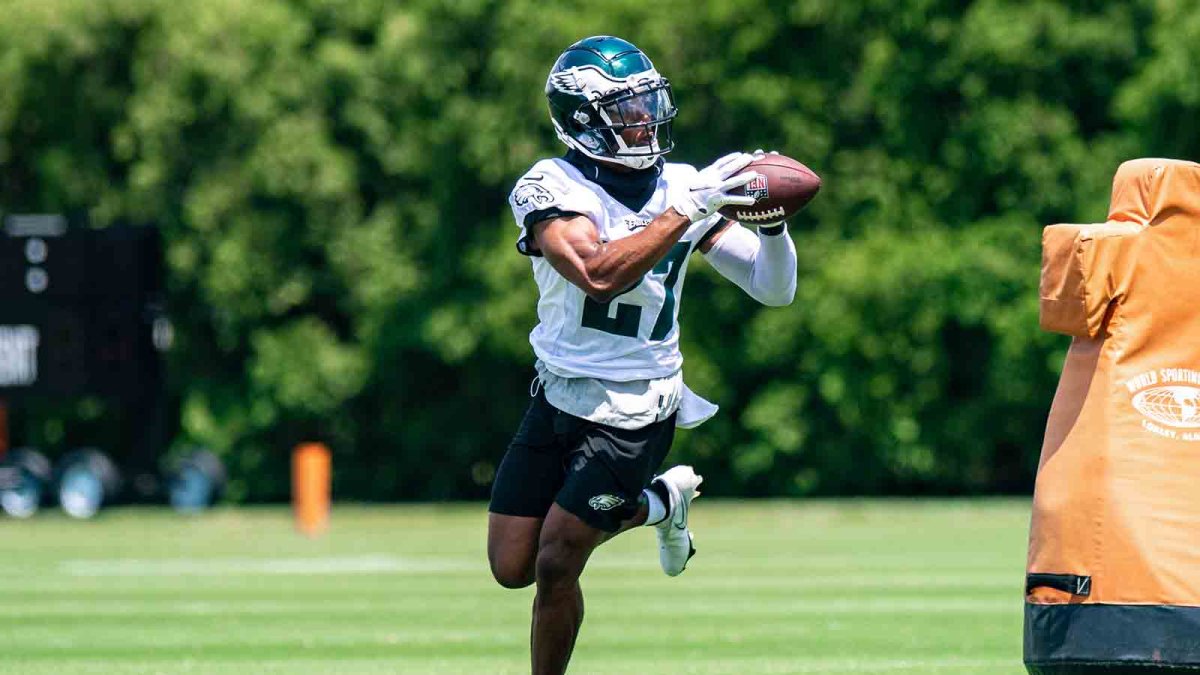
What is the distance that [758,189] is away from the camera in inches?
277

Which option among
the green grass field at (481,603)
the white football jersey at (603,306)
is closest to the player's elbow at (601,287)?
the white football jersey at (603,306)

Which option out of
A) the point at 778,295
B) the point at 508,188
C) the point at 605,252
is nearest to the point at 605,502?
the point at 605,252

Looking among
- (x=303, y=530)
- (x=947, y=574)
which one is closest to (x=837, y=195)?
(x=303, y=530)

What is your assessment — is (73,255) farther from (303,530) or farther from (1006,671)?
(1006,671)

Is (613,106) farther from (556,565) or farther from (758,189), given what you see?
(556,565)

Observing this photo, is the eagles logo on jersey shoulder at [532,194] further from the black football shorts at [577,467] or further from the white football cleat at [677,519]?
the white football cleat at [677,519]

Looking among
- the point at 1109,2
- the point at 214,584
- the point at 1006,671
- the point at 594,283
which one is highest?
the point at 1109,2

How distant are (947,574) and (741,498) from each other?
18011 millimetres

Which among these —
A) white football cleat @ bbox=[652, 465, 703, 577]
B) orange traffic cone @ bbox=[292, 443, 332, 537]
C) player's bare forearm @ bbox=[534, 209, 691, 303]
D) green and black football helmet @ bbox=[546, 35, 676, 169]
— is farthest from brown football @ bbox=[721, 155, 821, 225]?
orange traffic cone @ bbox=[292, 443, 332, 537]

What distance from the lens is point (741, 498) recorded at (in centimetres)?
3350

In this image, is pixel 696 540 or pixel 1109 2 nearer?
pixel 696 540

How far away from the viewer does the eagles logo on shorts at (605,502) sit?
7207 mm

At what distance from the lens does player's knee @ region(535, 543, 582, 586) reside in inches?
283

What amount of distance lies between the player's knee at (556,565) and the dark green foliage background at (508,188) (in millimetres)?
23218
